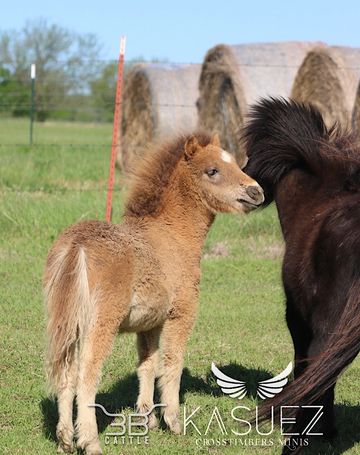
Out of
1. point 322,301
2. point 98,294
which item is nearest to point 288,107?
point 322,301

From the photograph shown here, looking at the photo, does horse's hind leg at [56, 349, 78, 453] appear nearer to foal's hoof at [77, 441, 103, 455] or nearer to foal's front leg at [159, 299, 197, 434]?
foal's hoof at [77, 441, 103, 455]

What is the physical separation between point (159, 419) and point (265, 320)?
2494 millimetres

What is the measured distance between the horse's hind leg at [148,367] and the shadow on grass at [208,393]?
278mm

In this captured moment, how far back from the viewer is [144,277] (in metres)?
4.34

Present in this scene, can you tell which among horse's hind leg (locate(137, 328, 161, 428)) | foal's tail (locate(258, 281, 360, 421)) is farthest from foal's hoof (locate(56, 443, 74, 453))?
foal's tail (locate(258, 281, 360, 421))

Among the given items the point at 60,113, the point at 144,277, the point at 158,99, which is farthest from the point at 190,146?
the point at 60,113

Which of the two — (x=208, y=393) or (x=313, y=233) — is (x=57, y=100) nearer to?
(x=208, y=393)

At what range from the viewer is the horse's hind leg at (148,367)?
4.78 metres

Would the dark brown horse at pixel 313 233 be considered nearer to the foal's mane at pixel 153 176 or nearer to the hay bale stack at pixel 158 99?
the foal's mane at pixel 153 176

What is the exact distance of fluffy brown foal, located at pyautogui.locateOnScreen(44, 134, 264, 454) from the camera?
13.5 feet

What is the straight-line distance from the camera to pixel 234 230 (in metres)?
10.2

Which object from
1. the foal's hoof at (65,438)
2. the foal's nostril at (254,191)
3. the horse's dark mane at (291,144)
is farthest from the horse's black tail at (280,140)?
the foal's hoof at (65,438)

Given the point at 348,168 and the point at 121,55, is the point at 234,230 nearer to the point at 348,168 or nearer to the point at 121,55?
the point at 121,55

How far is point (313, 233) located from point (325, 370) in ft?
3.05
